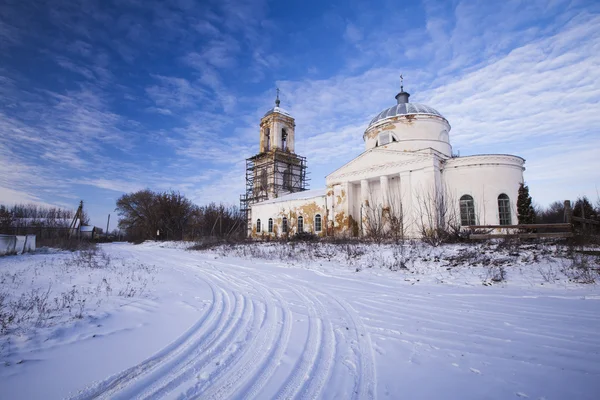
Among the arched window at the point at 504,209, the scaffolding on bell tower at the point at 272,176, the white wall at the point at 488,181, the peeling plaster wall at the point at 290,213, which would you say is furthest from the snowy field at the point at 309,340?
the scaffolding on bell tower at the point at 272,176

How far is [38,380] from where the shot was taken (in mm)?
2383

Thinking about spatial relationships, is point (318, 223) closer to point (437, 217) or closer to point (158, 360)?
point (437, 217)

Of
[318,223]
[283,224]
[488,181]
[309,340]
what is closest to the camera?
[309,340]

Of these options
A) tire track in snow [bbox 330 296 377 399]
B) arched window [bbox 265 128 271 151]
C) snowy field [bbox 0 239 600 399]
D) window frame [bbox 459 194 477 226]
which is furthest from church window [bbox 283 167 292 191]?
tire track in snow [bbox 330 296 377 399]

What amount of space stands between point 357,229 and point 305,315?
63.3 ft

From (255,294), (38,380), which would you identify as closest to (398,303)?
(255,294)

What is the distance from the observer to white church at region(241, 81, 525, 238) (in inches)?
726

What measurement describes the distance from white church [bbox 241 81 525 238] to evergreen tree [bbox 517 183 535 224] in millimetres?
379

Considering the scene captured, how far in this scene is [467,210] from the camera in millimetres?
18984

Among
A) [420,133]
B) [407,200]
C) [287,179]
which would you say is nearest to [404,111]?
[420,133]

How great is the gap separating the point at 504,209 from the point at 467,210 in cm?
220

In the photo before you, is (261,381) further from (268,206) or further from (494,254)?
(268,206)

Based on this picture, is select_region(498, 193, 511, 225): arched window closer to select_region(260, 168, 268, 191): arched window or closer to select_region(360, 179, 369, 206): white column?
select_region(360, 179, 369, 206): white column

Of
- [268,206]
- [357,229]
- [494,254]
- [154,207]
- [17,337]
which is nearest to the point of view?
[17,337]
